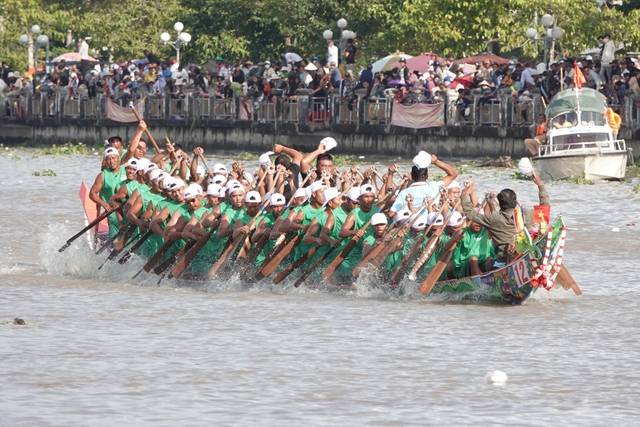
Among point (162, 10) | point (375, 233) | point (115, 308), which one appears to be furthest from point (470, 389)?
point (162, 10)

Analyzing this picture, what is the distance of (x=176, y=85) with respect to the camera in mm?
42531

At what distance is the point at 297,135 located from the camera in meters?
39.8

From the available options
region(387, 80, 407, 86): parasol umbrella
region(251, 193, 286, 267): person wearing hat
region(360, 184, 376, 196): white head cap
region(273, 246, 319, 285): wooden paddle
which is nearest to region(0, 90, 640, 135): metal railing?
region(387, 80, 407, 86): parasol umbrella

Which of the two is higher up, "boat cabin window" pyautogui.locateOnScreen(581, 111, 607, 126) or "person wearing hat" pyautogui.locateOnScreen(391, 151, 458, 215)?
"boat cabin window" pyautogui.locateOnScreen(581, 111, 607, 126)

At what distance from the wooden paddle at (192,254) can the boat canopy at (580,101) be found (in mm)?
14404

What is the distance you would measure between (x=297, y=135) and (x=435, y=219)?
24380 mm

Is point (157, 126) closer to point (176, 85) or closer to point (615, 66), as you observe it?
point (176, 85)

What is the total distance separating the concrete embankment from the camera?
35.1 m

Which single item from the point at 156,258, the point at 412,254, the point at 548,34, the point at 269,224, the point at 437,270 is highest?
the point at 548,34

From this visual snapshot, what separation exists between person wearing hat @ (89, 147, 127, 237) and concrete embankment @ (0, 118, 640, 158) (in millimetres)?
16157

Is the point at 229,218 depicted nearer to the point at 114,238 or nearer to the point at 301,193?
the point at 301,193

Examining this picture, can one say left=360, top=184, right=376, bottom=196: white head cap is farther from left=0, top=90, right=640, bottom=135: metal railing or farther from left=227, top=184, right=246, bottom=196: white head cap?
left=0, top=90, right=640, bottom=135: metal railing

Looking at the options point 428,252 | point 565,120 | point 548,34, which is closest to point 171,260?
point 428,252

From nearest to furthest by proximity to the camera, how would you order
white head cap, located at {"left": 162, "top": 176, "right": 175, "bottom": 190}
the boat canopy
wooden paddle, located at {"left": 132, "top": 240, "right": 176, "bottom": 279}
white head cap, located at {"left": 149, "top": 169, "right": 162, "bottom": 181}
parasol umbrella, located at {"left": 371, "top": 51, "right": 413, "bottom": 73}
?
white head cap, located at {"left": 162, "top": 176, "right": 175, "bottom": 190}, wooden paddle, located at {"left": 132, "top": 240, "right": 176, "bottom": 279}, white head cap, located at {"left": 149, "top": 169, "right": 162, "bottom": 181}, the boat canopy, parasol umbrella, located at {"left": 371, "top": 51, "right": 413, "bottom": 73}
